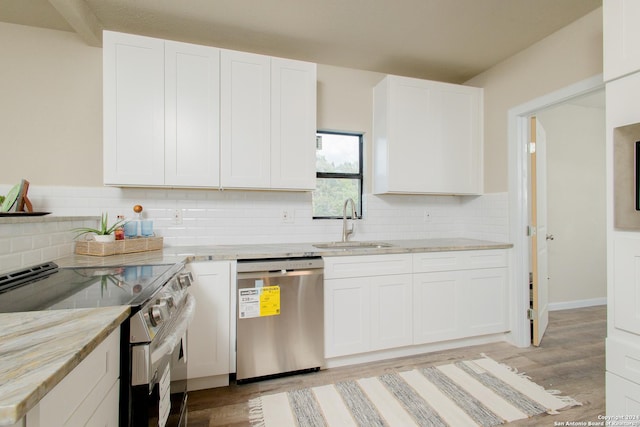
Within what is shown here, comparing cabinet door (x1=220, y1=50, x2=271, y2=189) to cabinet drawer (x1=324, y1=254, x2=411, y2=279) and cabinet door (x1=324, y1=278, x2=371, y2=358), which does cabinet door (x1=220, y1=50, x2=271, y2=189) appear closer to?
cabinet drawer (x1=324, y1=254, x2=411, y2=279)

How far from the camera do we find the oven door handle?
98 centimetres

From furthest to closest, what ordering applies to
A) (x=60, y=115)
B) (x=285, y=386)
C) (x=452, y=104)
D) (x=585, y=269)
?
(x=585, y=269) → (x=452, y=104) → (x=60, y=115) → (x=285, y=386)

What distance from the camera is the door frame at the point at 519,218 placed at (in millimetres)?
2613

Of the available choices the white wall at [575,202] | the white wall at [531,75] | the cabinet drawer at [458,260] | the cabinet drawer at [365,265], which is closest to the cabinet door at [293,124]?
the cabinet drawer at [365,265]

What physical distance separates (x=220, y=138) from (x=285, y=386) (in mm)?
1830

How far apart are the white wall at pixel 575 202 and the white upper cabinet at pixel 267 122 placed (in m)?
3.00

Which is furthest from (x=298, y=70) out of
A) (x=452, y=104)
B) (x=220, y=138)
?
(x=452, y=104)

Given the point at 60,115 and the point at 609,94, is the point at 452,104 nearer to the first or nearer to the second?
the point at 609,94

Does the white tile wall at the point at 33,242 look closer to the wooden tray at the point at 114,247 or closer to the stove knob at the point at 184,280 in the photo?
the wooden tray at the point at 114,247

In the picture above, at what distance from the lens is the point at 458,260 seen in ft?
8.28

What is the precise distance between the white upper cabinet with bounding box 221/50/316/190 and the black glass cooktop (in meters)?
1.02

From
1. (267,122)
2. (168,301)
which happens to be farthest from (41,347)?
(267,122)

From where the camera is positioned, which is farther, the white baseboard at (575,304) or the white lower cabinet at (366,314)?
the white baseboard at (575,304)

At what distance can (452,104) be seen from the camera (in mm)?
2887
